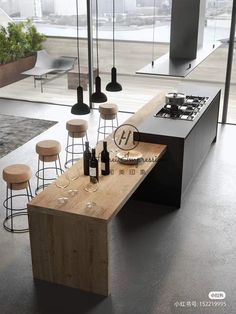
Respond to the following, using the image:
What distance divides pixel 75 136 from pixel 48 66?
11.3 feet

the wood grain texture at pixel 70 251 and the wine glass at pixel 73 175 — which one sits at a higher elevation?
the wine glass at pixel 73 175

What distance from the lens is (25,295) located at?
146 inches

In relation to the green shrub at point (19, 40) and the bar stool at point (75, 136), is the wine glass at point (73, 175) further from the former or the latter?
the green shrub at point (19, 40)

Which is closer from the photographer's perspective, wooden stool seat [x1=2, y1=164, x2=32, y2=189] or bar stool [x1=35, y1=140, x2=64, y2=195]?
wooden stool seat [x1=2, y1=164, x2=32, y2=189]

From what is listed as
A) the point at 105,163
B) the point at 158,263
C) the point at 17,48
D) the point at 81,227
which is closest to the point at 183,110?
the point at 105,163

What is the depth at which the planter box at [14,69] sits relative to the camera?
8.92 metres

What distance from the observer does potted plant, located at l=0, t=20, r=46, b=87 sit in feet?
28.6

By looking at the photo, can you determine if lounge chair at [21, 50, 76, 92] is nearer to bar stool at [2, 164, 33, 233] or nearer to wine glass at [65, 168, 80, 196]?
bar stool at [2, 164, 33, 233]

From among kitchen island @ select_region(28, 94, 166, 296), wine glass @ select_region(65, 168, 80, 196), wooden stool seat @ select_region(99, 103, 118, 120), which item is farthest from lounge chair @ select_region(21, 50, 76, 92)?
kitchen island @ select_region(28, 94, 166, 296)

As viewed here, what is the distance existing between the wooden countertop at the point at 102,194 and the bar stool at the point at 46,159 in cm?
84

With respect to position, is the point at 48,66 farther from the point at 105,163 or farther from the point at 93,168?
the point at 93,168

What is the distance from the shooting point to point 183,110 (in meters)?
5.50

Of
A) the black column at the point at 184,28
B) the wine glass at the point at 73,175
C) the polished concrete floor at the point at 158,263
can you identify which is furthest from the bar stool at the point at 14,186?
the black column at the point at 184,28

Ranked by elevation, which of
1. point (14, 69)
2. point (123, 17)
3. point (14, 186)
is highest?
point (123, 17)
